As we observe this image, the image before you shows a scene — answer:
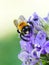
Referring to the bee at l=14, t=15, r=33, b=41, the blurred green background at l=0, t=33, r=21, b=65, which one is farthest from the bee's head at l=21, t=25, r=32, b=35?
the blurred green background at l=0, t=33, r=21, b=65

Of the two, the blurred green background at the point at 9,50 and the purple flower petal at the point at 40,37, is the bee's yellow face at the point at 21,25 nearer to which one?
the purple flower petal at the point at 40,37

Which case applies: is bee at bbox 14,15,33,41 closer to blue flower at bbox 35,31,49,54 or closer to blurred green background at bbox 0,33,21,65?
blue flower at bbox 35,31,49,54

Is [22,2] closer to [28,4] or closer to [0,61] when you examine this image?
[28,4]

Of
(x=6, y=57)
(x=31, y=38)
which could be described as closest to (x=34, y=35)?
(x=31, y=38)

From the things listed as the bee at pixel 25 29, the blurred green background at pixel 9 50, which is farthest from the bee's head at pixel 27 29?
the blurred green background at pixel 9 50

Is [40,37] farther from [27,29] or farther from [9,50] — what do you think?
[9,50]

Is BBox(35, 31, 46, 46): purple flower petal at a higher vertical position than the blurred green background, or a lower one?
higher
